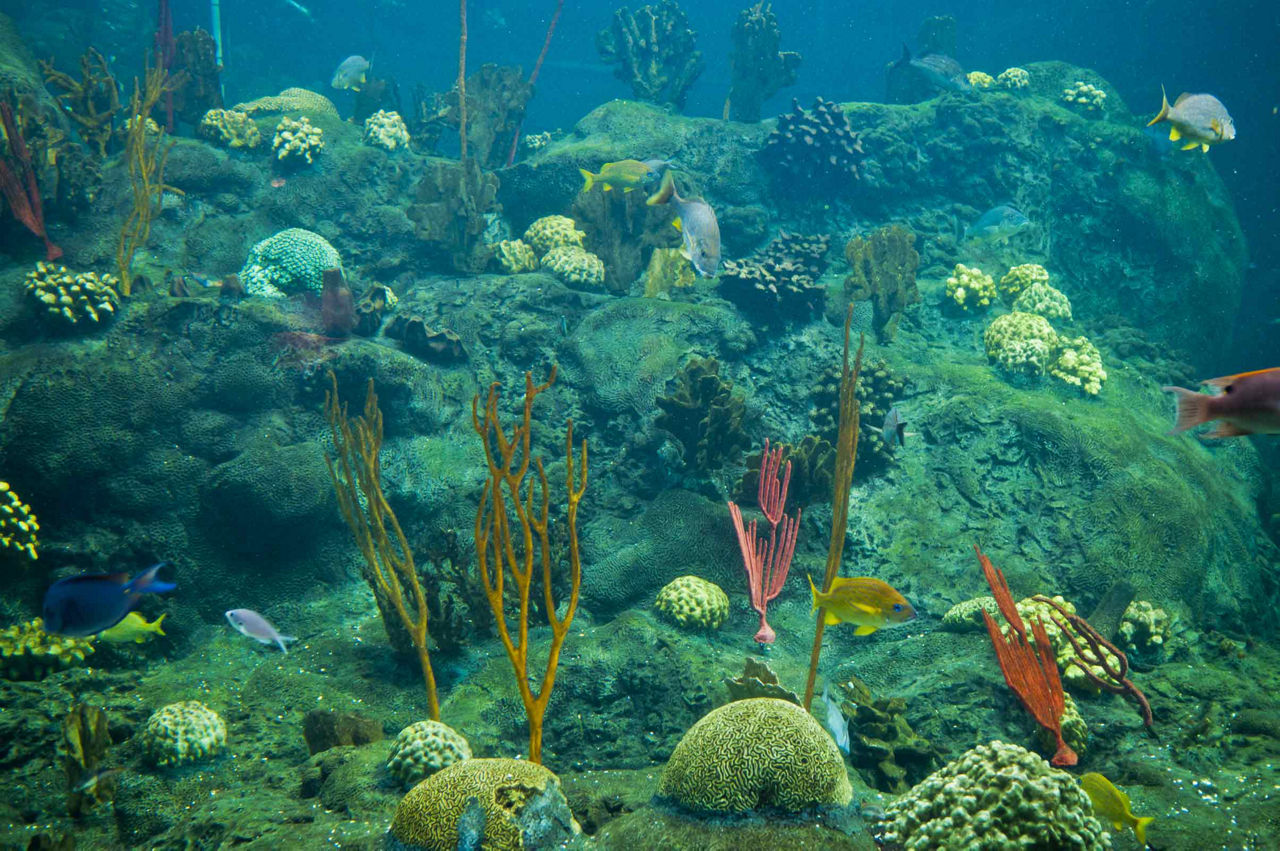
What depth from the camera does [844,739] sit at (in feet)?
→ 11.2

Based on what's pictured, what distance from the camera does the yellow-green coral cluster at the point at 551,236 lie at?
947cm

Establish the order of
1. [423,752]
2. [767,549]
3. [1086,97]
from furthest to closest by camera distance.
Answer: [1086,97], [767,549], [423,752]

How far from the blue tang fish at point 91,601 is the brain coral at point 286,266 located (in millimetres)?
5117

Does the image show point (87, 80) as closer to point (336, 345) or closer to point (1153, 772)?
point (336, 345)

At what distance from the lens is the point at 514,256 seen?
30.4 feet

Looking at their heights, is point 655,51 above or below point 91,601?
above

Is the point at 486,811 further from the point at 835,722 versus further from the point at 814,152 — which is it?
A: the point at 814,152

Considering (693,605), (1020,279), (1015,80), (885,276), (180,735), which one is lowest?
(180,735)

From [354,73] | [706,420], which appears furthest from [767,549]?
[354,73]

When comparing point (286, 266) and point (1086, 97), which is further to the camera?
point (1086, 97)

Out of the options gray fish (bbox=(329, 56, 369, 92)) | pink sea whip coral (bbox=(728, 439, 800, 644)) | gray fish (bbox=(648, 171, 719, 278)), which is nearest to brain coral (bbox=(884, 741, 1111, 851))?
pink sea whip coral (bbox=(728, 439, 800, 644))

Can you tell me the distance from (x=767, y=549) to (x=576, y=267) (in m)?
5.27

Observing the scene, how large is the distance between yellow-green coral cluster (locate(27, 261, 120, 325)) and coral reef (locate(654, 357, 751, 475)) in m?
6.04

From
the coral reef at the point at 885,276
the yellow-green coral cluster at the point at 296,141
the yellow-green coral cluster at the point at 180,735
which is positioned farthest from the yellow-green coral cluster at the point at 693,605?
the yellow-green coral cluster at the point at 296,141
